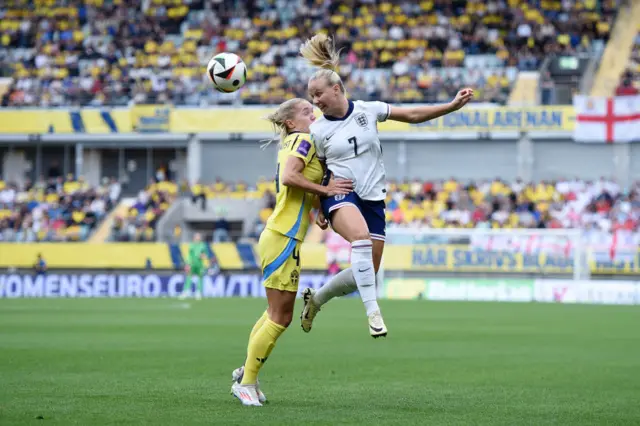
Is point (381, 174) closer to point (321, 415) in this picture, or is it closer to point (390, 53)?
point (321, 415)

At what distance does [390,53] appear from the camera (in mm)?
46219

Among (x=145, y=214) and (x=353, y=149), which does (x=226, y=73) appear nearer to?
(x=353, y=149)

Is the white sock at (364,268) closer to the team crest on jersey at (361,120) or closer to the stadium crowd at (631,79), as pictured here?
the team crest on jersey at (361,120)

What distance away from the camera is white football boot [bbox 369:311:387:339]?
8461 mm

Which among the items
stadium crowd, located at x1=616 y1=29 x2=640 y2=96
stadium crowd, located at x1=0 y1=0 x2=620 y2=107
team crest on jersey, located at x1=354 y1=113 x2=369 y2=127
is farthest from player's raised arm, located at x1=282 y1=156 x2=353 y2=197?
stadium crowd, located at x1=616 y1=29 x2=640 y2=96

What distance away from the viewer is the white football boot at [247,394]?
868cm

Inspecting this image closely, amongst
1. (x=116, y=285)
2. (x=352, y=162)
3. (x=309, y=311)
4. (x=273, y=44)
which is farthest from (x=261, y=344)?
(x=273, y=44)

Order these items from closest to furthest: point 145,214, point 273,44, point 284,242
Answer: point 284,242
point 145,214
point 273,44

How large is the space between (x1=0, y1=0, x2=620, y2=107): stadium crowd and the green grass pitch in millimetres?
21763

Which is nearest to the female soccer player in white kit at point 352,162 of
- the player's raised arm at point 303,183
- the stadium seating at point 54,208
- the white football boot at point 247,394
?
the player's raised arm at point 303,183

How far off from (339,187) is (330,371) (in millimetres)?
3986

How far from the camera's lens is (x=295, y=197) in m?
8.98

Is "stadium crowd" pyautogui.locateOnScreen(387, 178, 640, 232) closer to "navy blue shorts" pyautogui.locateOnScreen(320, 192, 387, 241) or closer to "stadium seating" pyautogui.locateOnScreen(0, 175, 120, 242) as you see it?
"stadium seating" pyautogui.locateOnScreen(0, 175, 120, 242)

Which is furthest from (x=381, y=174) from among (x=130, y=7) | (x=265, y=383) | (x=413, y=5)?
(x=130, y=7)
